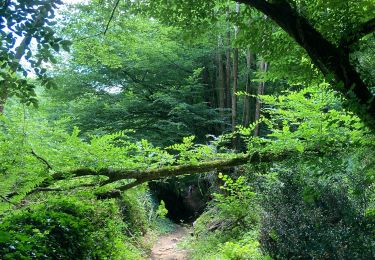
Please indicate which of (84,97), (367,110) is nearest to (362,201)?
(367,110)

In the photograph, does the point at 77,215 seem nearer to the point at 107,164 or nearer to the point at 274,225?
the point at 107,164

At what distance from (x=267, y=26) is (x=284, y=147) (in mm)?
2154

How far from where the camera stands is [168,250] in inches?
379

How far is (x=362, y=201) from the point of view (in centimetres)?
460

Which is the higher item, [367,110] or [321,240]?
[367,110]

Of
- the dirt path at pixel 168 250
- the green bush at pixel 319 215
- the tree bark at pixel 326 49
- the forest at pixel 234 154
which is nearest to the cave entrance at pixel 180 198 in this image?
the dirt path at pixel 168 250

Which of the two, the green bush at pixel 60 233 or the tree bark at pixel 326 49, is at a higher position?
the tree bark at pixel 326 49

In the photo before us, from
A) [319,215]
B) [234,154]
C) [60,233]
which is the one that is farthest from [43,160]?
[319,215]

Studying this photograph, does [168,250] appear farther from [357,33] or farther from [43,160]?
[357,33]

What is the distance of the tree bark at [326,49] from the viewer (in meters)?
2.81

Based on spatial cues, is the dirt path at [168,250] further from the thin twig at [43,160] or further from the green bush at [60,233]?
Result: the thin twig at [43,160]

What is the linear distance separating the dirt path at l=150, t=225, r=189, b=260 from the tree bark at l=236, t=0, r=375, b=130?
6868mm

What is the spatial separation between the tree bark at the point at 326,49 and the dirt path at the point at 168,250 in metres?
6.87

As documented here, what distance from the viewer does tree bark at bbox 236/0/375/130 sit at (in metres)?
2.81
